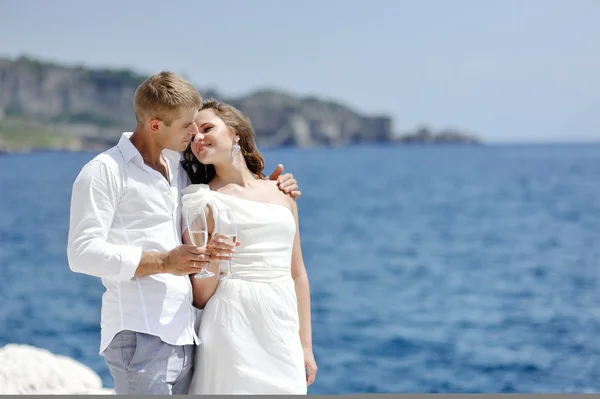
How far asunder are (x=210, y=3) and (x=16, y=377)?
81.7m

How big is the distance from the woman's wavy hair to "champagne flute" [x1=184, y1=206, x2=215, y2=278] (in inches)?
14.2

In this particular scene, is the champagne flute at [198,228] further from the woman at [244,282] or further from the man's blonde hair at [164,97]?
the man's blonde hair at [164,97]

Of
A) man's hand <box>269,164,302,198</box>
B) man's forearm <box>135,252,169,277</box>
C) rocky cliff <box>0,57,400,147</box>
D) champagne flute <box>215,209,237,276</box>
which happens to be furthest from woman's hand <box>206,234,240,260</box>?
rocky cliff <box>0,57,400,147</box>

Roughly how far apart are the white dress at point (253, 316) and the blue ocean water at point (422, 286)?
11.9 metres

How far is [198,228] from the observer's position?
→ 9.82 feet

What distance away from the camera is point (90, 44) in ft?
295

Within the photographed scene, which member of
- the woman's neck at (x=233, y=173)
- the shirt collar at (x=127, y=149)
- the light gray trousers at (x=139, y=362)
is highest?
the shirt collar at (x=127, y=149)

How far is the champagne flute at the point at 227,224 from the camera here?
3.04 m

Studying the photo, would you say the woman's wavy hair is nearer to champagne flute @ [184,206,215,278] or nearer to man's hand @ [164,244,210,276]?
champagne flute @ [184,206,215,278]

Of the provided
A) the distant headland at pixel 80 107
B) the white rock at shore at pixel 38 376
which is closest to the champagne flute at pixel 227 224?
the white rock at shore at pixel 38 376

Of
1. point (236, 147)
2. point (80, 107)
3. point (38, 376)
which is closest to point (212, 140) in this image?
point (236, 147)

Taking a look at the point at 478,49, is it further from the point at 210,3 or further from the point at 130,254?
the point at 130,254

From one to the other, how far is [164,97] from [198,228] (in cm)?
47

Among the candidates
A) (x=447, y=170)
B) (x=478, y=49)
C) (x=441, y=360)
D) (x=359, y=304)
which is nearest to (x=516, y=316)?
(x=359, y=304)
